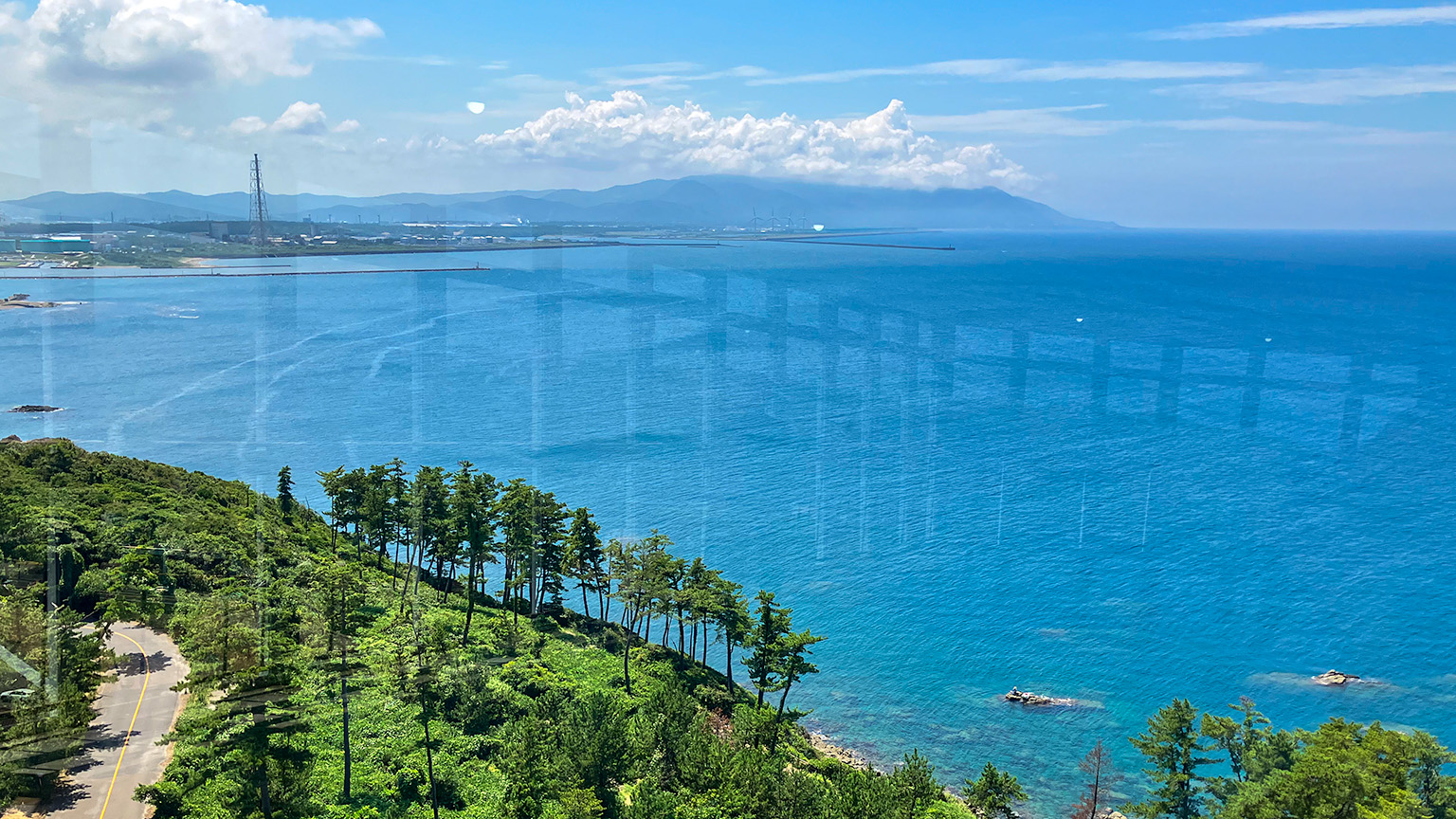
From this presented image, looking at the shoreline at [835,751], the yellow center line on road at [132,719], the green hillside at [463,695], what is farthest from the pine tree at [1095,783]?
the yellow center line on road at [132,719]

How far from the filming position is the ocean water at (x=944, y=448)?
23812 mm

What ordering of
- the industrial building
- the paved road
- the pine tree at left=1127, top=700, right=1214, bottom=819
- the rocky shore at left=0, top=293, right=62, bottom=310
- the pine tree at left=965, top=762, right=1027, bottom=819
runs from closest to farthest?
1. the paved road
2. the pine tree at left=1127, top=700, right=1214, bottom=819
3. the pine tree at left=965, top=762, right=1027, bottom=819
4. the industrial building
5. the rocky shore at left=0, top=293, right=62, bottom=310

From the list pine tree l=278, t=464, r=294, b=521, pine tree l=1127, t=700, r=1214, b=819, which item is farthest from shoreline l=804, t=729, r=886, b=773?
pine tree l=278, t=464, r=294, b=521

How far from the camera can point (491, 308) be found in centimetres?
7712

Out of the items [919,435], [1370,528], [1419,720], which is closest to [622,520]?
[919,435]

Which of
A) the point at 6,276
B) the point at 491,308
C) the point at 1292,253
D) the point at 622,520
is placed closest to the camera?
the point at 622,520

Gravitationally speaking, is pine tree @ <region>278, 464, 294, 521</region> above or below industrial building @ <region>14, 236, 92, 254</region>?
below

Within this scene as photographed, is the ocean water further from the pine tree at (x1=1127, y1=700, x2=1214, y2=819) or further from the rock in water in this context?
the pine tree at (x1=1127, y1=700, x2=1214, y2=819)

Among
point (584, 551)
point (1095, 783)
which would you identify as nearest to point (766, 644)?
point (584, 551)

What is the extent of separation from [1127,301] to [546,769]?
278 feet

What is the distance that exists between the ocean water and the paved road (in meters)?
14.3

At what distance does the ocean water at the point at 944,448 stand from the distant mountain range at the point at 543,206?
367 inches

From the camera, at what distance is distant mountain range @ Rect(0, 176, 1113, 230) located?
28.7 meters

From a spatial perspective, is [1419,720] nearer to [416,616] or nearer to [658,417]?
[416,616]
